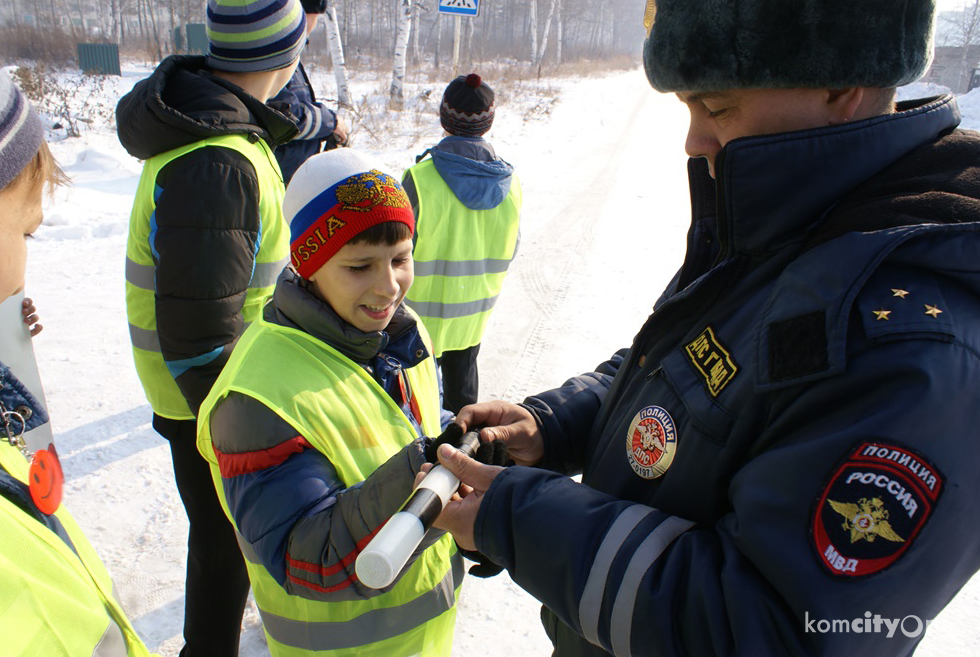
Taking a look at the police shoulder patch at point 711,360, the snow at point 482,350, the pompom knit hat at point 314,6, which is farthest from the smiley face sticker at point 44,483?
the pompom knit hat at point 314,6

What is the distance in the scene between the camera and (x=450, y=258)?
374 cm

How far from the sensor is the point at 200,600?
2352 mm

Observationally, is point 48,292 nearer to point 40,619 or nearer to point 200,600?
point 200,600

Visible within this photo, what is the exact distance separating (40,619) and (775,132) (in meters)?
1.42

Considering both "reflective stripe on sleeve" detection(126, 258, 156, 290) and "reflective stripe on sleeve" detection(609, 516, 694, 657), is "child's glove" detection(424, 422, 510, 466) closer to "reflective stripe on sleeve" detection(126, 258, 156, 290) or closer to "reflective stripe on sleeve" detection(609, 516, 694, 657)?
"reflective stripe on sleeve" detection(609, 516, 694, 657)

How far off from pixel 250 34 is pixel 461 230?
148cm

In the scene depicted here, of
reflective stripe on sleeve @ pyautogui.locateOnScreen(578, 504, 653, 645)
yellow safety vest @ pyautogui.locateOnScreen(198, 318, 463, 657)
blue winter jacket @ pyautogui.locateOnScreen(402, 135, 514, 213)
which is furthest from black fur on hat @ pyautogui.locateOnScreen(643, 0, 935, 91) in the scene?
blue winter jacket @ pyautogui.locateOnScreen(402, 135, 514, 213)

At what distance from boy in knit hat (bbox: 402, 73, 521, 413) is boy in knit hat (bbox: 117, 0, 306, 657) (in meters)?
1.16

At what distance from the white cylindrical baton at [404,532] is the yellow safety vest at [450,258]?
2.44 meters

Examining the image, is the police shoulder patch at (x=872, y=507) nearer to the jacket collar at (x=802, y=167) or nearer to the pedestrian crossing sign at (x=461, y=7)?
the jacket collar at (x=802, y=167)

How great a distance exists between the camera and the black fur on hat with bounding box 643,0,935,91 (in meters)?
1.11

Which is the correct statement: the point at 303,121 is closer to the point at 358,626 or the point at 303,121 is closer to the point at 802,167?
the point at 358,626

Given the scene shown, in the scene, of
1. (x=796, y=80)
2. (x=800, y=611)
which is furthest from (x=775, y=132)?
Answer: (x=800, y=611)

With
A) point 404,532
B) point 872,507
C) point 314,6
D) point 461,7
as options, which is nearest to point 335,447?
point 404,532
